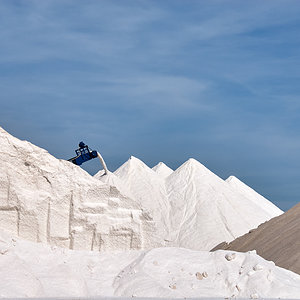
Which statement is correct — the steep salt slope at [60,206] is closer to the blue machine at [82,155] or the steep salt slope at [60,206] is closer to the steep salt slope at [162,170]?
the blue machine at [82,155]

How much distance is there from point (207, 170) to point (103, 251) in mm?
25301

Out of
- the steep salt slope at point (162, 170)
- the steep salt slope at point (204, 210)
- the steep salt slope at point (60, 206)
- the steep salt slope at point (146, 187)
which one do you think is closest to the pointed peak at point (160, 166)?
the steep salt slope at point (162, 170)

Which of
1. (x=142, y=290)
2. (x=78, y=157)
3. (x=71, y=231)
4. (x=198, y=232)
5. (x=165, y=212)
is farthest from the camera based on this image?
(x=165, y=212)

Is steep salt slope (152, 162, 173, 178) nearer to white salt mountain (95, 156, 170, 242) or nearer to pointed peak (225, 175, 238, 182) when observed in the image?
white salt mountain (95, 156, 170, 242)

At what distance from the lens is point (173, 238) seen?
38.3 metres

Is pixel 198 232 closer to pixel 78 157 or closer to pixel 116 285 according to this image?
pixel 78 157

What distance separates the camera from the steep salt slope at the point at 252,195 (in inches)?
1933

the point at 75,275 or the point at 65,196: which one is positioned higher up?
the point at 65,196

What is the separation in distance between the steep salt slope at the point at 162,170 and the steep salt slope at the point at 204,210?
329 centimetres

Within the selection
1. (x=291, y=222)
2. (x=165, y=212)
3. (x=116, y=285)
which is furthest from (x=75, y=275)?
(x=165, y=212)

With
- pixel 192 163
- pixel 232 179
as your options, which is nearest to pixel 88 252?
pixel 192 163

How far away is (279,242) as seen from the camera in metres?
27.3

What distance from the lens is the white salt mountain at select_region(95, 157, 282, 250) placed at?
124ft

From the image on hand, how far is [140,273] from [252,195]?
32.1 metres
